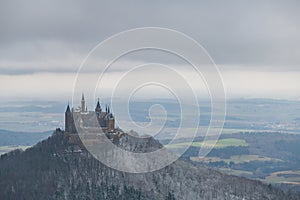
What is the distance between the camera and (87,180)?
87750 mm

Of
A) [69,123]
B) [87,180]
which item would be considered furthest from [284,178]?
[87,180]

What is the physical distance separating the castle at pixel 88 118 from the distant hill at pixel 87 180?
2.33m

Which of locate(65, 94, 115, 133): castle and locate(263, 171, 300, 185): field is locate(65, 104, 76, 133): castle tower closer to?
locate(65, 94, 115, 133): castle

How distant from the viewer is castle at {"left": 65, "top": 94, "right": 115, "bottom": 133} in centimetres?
9781

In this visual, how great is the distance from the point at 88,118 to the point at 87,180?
1380cm

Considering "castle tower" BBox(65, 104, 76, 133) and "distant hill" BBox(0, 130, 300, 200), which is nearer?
"distant hill" BBox(0, 130, 300, 200)

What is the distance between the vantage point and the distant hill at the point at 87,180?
85312 mm

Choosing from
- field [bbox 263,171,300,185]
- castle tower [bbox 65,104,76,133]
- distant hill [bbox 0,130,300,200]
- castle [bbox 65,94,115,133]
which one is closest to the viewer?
distant hill [bbox 0,130,300,200]

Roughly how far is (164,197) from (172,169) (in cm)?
982

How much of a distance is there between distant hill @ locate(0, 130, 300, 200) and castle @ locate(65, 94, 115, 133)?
2332 millimetres

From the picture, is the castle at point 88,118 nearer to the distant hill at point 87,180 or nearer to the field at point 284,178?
the distant hill at point 87,180

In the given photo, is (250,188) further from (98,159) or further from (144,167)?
(98,159)

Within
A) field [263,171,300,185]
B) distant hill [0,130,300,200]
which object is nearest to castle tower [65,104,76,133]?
distant hill [0,130,300,200]

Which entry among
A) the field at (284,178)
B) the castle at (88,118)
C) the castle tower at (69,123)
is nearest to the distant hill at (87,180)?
the castle tower at (69,123)
